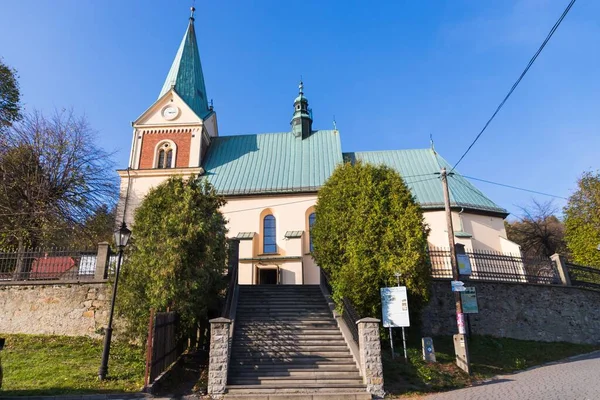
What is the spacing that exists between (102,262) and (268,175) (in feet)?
38.7

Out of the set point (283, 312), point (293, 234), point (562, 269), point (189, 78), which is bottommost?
point (283, 312)

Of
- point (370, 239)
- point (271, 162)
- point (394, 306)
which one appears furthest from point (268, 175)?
point (394, 306)

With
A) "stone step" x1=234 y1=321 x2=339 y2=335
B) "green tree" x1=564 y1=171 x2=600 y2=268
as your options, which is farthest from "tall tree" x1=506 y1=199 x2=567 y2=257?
"stone step" x1=234 y1=321 x2=339 y2=335

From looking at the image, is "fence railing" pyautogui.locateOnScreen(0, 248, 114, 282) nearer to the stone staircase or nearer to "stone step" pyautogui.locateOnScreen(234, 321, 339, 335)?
the stone staircase

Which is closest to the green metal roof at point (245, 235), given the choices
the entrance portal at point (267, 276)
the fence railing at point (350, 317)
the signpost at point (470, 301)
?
the entrance portal at point (267, 276)

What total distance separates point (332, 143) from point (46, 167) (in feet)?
57.9

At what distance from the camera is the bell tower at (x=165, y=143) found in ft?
78.5

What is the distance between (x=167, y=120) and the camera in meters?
26.0

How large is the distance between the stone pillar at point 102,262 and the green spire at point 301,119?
666 inches

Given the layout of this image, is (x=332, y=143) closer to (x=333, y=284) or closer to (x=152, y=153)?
(x=152, y=153)

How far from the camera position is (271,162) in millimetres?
25219

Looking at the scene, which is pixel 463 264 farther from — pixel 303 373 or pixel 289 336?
pixel 303 373

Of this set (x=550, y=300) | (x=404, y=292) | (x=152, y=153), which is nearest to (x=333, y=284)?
(x=404, y=292)

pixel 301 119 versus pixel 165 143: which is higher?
pixel 301 119
